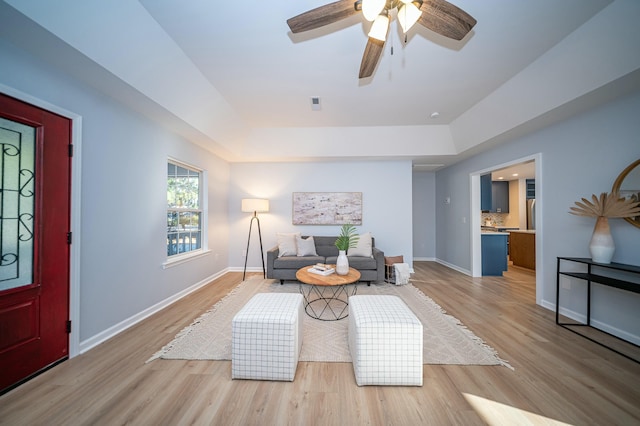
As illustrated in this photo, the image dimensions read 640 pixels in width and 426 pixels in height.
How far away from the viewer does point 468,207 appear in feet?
15.1

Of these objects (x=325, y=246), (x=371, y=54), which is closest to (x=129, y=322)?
(x=325, y=246)

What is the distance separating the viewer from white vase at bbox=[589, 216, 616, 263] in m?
2.22

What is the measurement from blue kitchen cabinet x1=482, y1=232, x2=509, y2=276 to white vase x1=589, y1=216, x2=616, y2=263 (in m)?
2.39

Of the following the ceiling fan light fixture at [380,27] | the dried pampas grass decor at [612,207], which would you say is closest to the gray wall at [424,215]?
the dried pampas grass decor at [612,207]

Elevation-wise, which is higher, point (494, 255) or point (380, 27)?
point (380, 27)

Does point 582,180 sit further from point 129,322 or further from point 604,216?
point 129,322

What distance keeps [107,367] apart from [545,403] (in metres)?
3.29

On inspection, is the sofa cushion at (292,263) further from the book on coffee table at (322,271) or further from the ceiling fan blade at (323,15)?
the ceiling fan blade at (323,15)

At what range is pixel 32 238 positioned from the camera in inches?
66.7

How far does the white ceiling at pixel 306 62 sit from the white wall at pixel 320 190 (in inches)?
46.2

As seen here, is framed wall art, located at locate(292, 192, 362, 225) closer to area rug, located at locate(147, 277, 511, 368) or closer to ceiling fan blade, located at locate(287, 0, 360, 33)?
area rug, located at locate(147, 277, 511, 368)

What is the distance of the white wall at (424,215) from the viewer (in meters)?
6.16

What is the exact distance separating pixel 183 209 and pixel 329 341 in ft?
10.1

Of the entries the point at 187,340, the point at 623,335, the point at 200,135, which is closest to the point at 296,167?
the point at 200,135
